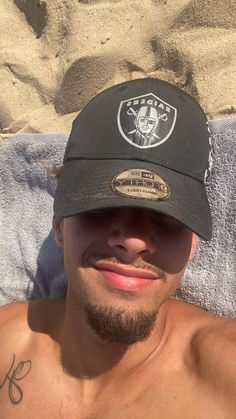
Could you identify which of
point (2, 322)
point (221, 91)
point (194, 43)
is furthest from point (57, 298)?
point (194, 43)

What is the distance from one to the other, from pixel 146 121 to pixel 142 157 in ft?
0.24

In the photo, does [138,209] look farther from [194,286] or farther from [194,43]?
[194,43]

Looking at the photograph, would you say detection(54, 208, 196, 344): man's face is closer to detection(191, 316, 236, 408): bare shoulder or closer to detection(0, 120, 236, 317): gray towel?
detection(191, 316, 236, 408): bare shoulder

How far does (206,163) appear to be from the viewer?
117cm

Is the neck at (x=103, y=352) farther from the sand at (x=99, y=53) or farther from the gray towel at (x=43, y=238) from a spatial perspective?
the sand at (x=99, y=53)

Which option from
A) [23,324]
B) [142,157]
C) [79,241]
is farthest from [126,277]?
[23,324]

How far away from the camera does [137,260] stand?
1096 millimetres

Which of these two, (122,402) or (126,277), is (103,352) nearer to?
(122,402)

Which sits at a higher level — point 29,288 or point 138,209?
point 138,209

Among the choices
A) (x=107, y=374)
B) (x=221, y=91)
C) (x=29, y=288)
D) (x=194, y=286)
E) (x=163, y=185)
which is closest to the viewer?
(x=163, y=185)

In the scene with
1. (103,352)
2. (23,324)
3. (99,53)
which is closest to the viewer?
(103,352)

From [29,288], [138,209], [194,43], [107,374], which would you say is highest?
[194,43]

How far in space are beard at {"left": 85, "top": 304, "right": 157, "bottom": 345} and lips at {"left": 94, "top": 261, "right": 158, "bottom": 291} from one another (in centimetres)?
5

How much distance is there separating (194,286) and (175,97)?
0.57 metres
